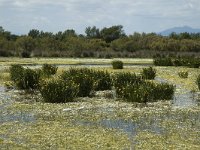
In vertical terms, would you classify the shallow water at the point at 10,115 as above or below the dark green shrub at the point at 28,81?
below

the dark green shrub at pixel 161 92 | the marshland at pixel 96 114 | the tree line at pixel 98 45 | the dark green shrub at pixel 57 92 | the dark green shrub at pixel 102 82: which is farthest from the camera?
the tree line at pixel 98 45

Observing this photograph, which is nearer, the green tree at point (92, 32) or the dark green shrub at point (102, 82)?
the dark green shrub at point (102, 82)

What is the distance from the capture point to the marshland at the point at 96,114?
15352 mm

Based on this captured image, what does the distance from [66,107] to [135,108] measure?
3602mm

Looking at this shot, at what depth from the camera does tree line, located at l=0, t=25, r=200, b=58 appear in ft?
289

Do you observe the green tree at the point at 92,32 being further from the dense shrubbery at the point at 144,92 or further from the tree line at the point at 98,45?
the dense shrubbery at the point at 144,92

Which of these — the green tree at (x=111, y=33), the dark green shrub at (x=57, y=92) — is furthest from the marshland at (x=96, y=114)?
the green tree at (x=111, y=33)

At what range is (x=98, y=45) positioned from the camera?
367ft

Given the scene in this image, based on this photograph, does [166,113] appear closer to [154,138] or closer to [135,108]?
[135,108]

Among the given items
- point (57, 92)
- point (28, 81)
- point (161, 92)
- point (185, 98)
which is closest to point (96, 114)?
point (57, 92)

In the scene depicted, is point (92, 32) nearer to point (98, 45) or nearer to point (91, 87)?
point (98, 45)

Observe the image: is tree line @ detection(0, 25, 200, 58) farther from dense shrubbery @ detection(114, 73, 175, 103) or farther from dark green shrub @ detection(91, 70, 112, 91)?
dense shrubbery @ detection(114, 73, 175, 103)

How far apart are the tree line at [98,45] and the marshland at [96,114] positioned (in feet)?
171

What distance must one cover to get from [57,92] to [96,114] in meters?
4.53
